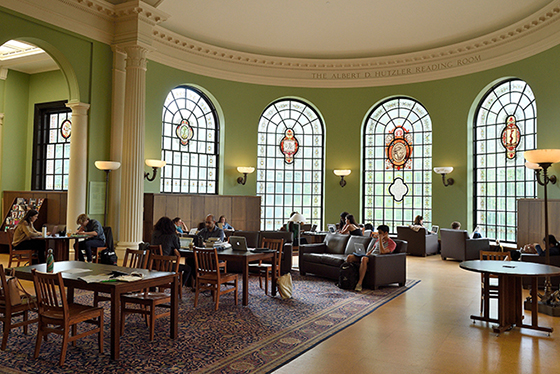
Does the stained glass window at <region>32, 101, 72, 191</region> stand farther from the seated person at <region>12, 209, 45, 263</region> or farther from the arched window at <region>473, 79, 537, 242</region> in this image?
the arched window at <region>473, 79, 537, 242</region>

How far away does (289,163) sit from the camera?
1457 cm

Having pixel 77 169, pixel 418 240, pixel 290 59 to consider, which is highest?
pixel 290 59

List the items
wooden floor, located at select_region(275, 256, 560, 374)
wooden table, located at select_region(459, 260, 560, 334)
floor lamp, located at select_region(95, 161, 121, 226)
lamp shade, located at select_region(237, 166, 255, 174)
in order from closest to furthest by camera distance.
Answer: wooden floor, located at select_region(275, 256, 560, 374) < wooden table, located at select_region(459, 260, 560, 334) < floor lamp, located at select_region(95, 161, 121, 226) < lamp shade, located at select_region(237, 166, 255, 174)

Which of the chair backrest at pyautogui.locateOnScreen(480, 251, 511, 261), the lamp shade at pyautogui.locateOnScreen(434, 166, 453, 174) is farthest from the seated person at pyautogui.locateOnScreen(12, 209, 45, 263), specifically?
the lamp shade at pyautogui.locateOnScreen(434, 166, 453, 174)

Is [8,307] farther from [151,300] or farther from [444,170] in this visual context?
[444,170]

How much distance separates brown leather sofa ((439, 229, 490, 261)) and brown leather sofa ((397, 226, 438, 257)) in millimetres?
589

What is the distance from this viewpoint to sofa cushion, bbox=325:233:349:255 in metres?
9.25

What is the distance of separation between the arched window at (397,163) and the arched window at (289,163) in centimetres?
156

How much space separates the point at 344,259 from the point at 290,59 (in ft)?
25.4

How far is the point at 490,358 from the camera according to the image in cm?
439

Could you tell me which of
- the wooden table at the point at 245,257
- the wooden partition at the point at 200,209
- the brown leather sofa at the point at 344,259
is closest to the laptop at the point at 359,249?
the brown leather sofa at the point at 344,259

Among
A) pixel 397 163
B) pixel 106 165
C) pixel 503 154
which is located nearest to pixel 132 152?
pixel 106 165

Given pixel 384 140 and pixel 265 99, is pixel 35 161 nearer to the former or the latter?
pixel 265 99

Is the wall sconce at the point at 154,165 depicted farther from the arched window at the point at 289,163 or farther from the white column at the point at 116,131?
the arched window at the point at 289,163
